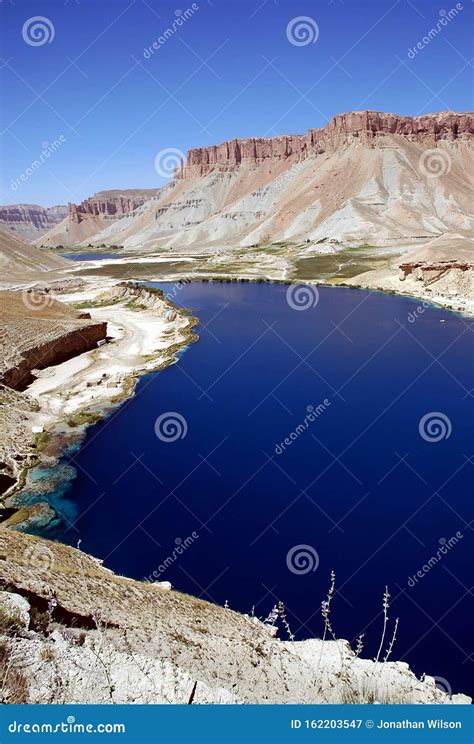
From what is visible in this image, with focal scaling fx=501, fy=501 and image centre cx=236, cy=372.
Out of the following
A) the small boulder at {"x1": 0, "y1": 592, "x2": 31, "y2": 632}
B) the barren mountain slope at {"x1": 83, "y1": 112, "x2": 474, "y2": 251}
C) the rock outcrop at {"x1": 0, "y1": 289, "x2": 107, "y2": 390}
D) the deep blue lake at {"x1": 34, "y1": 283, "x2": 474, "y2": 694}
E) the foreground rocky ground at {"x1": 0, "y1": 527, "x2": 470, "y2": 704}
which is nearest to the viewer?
the foreground rocky ground at {"x1": 0, "y1": 527, "x2": 470, "y2": 704}

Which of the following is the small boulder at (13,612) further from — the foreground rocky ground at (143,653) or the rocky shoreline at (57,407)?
the rocky shoreline at (57,407)

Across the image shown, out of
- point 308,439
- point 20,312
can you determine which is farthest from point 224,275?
point 308,439

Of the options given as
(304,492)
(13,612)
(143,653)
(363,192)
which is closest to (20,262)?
(304,492)

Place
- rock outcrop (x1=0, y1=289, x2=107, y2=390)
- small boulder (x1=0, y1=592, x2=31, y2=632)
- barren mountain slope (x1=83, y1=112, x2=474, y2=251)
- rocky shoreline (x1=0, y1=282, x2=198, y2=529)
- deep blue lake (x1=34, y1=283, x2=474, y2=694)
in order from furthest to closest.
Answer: barren mountain slope (x1=83, y1=112, x2=474, y2=251)
rock outcrop (x1=0, y1=289, x2=107, y2=390)
rocky shoreline (x1=0, y1=282, x2=198, y2=529)
deep blue lake (x1=34, y1=283, x2=474, y2=694)
small boulder (x1=0, y1=592, x2=31, y2=632)

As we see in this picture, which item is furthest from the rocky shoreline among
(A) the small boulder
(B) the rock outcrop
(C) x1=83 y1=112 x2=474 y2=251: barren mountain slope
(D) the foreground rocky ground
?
(C) x1=83 y1=112 x2=474 y2=251: barren mountain slope

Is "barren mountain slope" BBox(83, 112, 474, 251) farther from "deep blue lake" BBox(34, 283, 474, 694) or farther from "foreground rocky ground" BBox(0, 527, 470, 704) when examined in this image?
"foreground rocky ground" BBox(0, 527, 470, 704)

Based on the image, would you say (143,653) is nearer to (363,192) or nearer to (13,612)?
(13,612)
